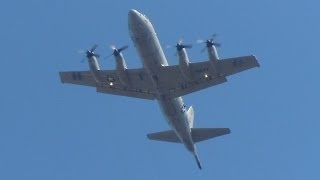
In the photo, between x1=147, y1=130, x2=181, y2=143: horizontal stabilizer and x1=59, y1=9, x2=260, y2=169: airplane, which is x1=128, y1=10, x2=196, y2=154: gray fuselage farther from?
x1=147, y1=130, x2=181, y2=143: horizontal stabilizer

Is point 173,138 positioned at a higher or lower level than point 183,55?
lower

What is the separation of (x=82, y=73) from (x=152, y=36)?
11203mm

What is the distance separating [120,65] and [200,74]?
994 centimetres

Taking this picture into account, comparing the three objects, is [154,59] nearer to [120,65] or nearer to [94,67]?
[120,65]

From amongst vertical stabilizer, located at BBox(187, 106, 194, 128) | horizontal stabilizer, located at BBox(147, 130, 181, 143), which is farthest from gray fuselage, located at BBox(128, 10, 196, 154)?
horizontal stabilizer, located at BBox(147, 130, 181, 143)

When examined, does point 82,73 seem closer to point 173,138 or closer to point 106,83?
point 106,83

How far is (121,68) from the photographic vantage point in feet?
315

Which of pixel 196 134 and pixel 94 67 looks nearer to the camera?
pixel 94 67

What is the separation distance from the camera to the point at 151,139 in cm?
10181

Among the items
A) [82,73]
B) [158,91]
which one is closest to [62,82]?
[82,73]

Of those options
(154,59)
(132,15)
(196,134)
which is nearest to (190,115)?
(196,134)

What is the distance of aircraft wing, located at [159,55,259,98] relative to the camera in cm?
9331

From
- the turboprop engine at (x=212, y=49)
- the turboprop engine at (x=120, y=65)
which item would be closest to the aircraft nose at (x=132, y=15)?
the turboprop engine at (x=120, y=65)

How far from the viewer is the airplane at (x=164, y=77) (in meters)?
93.8
